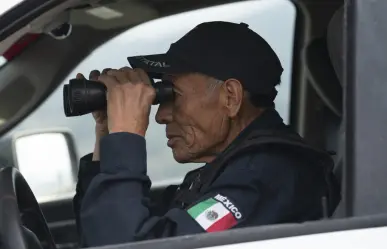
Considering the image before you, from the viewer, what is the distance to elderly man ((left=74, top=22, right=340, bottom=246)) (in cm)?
202

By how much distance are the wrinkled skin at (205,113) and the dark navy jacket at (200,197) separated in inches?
8.2

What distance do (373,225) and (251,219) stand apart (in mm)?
407

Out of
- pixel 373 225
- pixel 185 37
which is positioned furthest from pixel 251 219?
pixel 185 37

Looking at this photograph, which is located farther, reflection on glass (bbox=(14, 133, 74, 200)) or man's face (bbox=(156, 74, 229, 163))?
reflection on glass (bbox=(14, 133, 74, 200))

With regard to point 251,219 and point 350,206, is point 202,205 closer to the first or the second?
point 251,219

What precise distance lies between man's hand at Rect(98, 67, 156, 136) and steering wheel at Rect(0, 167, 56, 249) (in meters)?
0.25

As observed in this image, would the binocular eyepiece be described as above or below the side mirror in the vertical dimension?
above

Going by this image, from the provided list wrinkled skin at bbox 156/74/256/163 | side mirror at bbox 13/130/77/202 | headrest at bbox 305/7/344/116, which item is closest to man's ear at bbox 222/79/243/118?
wrinkled skin at bbox 156/74/256/163

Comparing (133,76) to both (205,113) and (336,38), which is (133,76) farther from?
(336,38)

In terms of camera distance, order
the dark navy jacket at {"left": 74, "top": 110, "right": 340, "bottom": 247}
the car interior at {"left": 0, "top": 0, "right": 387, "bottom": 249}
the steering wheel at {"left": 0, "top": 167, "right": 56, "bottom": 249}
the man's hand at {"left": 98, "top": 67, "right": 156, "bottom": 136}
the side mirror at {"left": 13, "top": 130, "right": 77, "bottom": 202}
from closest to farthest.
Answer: the steering wheel at {"left": 0, "top": 167, "right": 56, "bottom": 249}
the dark navy jacket at {"left": 74, "top": 110, "right": 340, "bottom": 247}
the man's hand at {"left": 98, "top": 67, "right": 156, "bottom": 136}
the car interior at {"left": 0, "top": 0, "right": 387, "bottom": 249}
the side mirror at {"left": 13, "top": 130, "right": 77, "bottom": 202}

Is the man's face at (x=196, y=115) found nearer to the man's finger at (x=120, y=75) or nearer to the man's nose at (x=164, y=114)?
the man's nose at (x=164, y=114)

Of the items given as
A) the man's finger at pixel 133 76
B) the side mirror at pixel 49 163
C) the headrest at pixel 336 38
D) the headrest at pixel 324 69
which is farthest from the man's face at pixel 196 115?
the side mirror at pixel 49 163

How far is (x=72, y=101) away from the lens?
2234 mm

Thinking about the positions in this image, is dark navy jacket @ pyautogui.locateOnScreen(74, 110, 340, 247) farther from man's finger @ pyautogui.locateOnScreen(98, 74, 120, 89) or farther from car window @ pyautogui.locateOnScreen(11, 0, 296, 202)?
car window @ pyautogui.locateOnScreen(11, 0, 296, 202)
